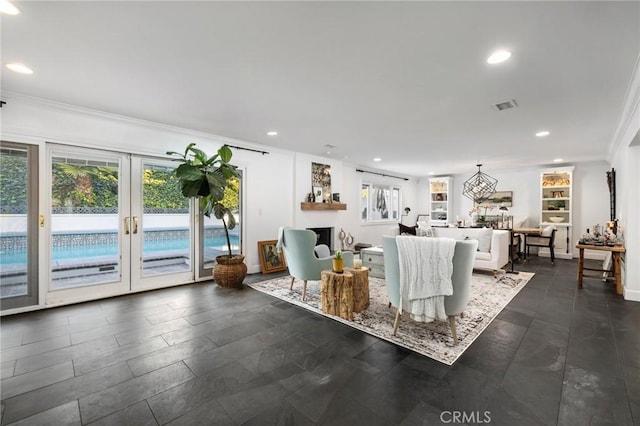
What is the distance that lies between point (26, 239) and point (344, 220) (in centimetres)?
588

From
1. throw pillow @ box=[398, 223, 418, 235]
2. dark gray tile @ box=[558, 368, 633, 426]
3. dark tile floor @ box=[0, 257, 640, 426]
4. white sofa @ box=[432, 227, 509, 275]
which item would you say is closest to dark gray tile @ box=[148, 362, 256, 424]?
dark tile floor @ box=[0, 257, 640, 426]

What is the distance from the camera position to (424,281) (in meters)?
2.58

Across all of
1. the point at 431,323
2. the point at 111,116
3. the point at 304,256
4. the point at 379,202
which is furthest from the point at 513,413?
the point at 379,202

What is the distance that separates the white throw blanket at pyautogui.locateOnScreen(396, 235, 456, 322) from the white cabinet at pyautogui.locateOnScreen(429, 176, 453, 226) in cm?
752

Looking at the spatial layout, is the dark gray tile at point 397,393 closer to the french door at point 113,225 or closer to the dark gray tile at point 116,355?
the dark gray tile at point 116,355

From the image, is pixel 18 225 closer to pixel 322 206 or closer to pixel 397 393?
pixel 397 393

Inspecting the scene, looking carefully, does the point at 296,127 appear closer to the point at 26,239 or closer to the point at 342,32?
the point at 342,32

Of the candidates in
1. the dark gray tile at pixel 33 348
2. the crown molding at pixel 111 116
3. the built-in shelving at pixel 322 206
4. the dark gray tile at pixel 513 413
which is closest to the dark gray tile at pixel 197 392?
the dark gray tile at pixel 33 348

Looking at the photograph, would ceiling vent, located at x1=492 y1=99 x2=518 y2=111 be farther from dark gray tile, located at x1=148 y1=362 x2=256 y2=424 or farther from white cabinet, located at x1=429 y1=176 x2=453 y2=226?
white cabinet, located at x1=429 y1=176 x2=453 y2=226

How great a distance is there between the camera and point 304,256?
3.83 meters

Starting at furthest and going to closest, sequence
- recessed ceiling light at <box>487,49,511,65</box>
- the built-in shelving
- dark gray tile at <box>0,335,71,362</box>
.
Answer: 1. the built-in shelving
2. dark gray tile at <box>0,335,71,362</box>
3. recessed ceiling light at <box>487,49,511,65</box>

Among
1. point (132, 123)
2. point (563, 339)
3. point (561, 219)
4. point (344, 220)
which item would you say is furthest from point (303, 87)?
point (561, 219)

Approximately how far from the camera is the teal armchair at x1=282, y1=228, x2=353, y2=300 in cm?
380

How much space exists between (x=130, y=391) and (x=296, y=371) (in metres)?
1.16
